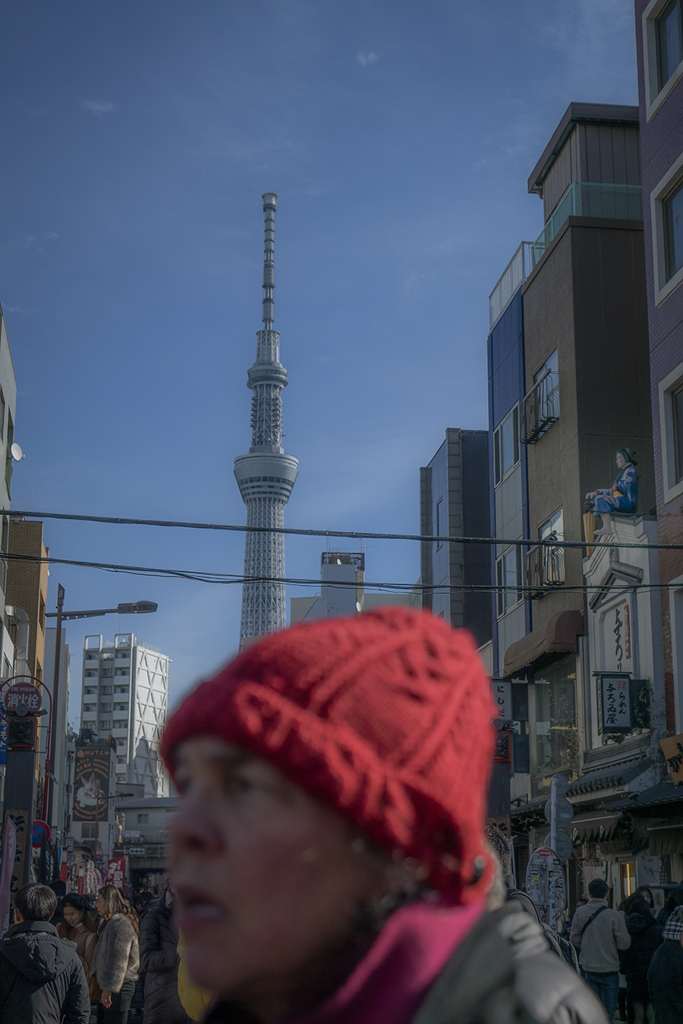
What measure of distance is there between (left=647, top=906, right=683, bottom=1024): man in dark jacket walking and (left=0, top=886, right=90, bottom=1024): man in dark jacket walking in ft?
15.2

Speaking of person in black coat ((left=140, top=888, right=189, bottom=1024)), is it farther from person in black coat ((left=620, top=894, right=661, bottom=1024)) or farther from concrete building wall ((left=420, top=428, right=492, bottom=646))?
concrete building wall ((left=420, top=428, right=492, bottom=646))

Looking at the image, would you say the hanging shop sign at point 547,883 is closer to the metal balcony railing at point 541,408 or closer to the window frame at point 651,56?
the metal balcony railing at point 541,408

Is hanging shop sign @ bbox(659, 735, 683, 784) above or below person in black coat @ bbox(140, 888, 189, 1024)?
above

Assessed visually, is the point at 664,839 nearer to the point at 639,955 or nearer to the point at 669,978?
the point at 639,955

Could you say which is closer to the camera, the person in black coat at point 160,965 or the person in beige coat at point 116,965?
the person in black coat at point 160,965

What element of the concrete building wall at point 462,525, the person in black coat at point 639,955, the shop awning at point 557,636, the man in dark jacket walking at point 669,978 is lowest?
the person in black coat at point 639,955

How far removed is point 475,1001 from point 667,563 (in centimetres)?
1857

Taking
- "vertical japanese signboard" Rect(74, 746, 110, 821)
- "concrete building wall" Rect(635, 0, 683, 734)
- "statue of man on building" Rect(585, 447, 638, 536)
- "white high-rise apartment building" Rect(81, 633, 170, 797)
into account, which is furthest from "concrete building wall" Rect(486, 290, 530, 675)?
"white high-rise apartment building" Rect(81, 633, 170, 797)

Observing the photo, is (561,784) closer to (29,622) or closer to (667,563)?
(667,563)

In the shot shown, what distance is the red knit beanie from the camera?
94cm

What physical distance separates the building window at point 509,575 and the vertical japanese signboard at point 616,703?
8.05 metres

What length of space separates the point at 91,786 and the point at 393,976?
35356mm

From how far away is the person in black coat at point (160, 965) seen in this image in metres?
8.04

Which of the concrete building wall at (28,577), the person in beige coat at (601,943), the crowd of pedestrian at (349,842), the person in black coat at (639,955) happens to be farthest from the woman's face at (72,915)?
the concrete building wall at (28,577)
